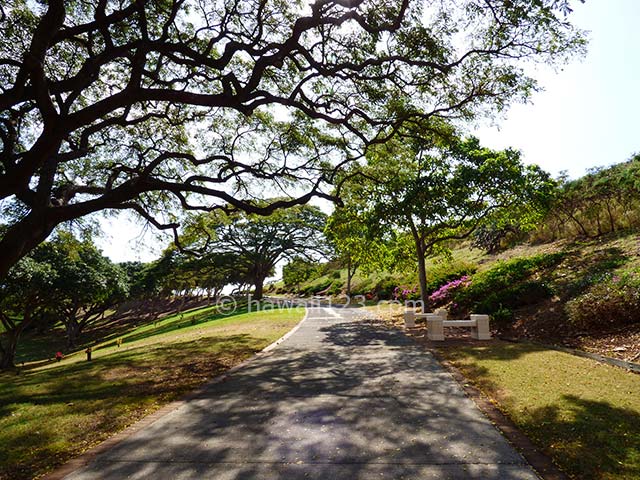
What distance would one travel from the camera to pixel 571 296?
10.3m

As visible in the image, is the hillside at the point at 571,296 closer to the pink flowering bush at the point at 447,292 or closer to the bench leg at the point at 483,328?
the pink flowering bush at the point at 447,292

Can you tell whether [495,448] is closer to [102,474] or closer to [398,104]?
[102,474]

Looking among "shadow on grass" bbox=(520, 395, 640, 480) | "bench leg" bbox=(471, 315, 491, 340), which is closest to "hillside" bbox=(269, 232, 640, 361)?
"bench leg" bbox=(471, 315, 491, 340)

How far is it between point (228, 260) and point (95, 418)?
30.8m

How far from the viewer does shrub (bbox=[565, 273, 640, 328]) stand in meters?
8.26

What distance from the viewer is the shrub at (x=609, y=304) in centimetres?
826

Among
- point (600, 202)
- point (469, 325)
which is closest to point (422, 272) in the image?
point (469, 325)

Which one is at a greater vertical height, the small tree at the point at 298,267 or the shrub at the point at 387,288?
the small tree at the point at 298,267

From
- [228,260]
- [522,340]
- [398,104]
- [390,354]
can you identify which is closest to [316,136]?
[398,104]

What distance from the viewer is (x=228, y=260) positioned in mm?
35719

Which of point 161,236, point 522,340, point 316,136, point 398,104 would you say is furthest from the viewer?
point 161,236

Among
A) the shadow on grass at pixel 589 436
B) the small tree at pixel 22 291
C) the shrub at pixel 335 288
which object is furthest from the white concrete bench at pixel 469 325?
the shrub at pixel 335 288

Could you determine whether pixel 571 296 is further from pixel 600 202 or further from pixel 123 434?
pixel 123 434

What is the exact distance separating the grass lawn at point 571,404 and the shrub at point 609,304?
158cm
